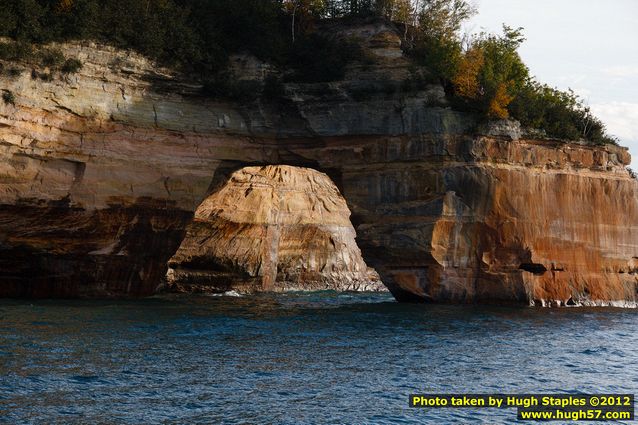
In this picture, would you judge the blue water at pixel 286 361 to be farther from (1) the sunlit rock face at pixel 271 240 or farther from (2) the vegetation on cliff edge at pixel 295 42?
(1) the sunlit rock face at pixel 271 240

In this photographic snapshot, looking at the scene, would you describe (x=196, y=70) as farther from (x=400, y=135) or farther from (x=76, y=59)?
(x=400, y=135)

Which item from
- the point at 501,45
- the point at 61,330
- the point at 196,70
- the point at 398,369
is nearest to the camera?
the point at 398,369

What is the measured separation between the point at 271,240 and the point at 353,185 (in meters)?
13.5

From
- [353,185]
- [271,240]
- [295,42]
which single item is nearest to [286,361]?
[353,185]

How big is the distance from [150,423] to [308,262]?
3971cm

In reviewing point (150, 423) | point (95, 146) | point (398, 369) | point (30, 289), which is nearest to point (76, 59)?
point (95, 146)

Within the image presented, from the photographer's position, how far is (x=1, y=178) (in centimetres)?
3266

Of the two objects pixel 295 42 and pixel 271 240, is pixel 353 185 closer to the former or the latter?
pixel 295 42

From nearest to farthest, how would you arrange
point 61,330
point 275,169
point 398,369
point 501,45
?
point 398,369 < point 61,330 < point 501,45 < point 275,169

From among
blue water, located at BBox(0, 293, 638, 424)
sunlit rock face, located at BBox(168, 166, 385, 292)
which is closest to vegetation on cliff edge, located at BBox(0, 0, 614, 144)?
sunlit rock face, located at BBox(168, 166, 385, 292)

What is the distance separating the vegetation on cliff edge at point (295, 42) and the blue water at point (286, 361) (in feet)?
33.1

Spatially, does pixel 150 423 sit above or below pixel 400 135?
below

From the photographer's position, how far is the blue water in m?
16.4

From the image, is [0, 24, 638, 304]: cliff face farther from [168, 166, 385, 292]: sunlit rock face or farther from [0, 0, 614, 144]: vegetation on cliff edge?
[168, 166, 385, 292]: sunlit rock face
